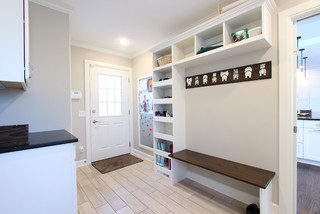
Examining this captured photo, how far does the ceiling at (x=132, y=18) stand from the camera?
1.76 metres

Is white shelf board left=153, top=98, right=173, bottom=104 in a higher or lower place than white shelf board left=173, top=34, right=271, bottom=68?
lower

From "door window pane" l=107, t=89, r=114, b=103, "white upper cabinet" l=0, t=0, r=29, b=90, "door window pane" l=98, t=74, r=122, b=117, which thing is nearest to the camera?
"white upper cabinet" l=0, t=0, r=29, b=90

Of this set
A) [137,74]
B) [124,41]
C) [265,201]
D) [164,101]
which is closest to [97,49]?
[124,41]

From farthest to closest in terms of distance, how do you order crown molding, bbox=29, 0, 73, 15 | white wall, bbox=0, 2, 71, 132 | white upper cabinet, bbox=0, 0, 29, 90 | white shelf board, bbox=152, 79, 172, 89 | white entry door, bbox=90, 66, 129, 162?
white entry door, bbox=90, 66, 129, 162
white shelf board, bbox=152, 79, 172, 89
crown molding, bbox=29, 0, 73, 15
white wall, bbox=0, 2, 71, 132
white upper cabinet, bbox=0, 0, 29, 90

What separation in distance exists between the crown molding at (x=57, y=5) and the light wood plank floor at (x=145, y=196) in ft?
8.11

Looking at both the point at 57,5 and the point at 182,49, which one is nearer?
the point at 57,5

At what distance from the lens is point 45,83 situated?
1.71 meters

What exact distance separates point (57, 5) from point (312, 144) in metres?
4.81

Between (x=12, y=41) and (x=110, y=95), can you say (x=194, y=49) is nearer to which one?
(x=12, y=41)

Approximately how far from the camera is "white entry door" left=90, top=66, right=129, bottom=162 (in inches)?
120

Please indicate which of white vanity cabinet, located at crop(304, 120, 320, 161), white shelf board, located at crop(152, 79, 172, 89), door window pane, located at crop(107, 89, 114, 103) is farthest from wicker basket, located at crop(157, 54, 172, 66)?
white vanity cabinet, located at crop(304, 120, 320, 161)

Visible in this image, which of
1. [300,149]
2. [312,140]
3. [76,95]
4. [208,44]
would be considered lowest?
[300,149]

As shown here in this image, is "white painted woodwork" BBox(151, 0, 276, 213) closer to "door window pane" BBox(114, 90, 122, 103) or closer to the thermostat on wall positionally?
"door window pane" BBox(114, 90, 122, 103)

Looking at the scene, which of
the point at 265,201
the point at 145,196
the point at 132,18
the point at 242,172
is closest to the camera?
the point at 265,201
